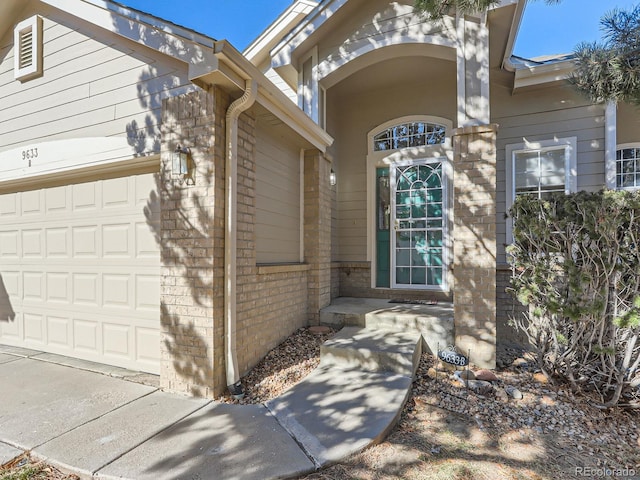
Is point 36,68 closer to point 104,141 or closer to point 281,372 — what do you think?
point 104,141

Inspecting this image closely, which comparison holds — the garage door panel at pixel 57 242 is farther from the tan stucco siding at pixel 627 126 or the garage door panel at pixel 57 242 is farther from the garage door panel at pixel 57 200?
the tan stucco siding at pixel 627 126

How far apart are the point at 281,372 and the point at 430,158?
4.25m

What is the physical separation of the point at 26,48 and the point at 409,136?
5.78m

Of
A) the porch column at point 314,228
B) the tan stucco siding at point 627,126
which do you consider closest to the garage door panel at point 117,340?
the porch column at point 314,228

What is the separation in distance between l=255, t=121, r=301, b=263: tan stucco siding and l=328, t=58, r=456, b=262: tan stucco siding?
1.59 m

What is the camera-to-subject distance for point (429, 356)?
425cm

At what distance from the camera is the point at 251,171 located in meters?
3.80

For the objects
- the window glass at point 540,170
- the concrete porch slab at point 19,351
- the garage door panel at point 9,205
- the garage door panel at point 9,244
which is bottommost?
the concrete porch slab at point 19,351

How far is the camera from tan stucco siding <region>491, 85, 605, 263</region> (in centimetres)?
520

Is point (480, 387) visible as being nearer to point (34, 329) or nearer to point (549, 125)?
point (549, 125)

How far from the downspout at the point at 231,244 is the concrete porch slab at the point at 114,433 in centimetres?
35

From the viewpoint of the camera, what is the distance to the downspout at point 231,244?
337cm

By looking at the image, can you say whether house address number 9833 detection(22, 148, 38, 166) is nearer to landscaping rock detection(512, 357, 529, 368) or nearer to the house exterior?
the house exterior

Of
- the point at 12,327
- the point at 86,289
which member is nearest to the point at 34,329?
the point at 12,327
